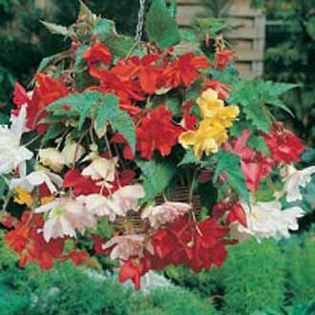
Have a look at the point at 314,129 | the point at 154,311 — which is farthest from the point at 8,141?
the point at 314,129

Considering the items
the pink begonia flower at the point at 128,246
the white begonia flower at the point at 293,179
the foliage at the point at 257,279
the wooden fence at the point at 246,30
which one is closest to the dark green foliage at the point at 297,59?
the wooden fence at the point at 246,30

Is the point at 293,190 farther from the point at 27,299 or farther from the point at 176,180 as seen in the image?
the point at 27,299

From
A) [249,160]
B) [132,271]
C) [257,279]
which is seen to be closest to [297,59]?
[257,279]

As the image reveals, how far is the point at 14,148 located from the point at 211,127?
467 millimetres

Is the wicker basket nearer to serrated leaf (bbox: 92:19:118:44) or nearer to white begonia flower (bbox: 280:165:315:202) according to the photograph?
white begonia flower (bbox: 280:165:315:202)

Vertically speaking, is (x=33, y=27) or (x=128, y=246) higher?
(x=128, y=246)

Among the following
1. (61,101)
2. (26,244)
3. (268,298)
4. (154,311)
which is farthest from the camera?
(268,298)

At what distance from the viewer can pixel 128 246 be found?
250cm

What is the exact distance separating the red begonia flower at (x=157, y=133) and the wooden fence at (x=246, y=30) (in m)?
5.22

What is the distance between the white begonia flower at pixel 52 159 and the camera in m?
2.48

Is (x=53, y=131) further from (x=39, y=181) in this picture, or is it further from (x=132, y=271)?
(x=132, y=271)

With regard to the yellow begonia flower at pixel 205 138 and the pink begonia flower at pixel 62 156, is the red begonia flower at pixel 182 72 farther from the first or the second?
the pink begonia flower at pixel 62 156

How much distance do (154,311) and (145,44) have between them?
4.86 ft

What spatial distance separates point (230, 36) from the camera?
7.56 meters
